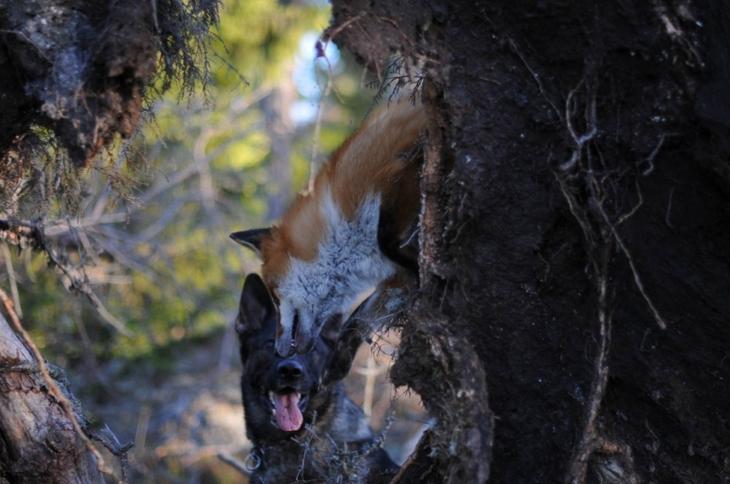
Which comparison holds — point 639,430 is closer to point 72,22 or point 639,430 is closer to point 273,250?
point 273,250

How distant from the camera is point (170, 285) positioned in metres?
9.50

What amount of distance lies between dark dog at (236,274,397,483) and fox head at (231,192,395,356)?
4.9 inches

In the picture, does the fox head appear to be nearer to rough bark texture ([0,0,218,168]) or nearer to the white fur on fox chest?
the white fur on fox chest

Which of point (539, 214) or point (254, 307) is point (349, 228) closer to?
point (254, 307)

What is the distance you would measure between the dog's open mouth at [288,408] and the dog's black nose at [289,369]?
15cm

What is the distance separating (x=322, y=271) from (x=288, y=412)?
3.55ft

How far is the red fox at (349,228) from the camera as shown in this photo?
15.2 feet

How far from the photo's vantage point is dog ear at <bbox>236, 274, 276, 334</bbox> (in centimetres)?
570

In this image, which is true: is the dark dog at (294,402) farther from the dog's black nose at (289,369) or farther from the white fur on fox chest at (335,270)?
Result: the white fur on fox chest at (335,270)

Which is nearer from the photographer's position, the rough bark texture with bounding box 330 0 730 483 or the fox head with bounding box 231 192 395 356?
the rough bark texture with bounding box 330 0 730 483

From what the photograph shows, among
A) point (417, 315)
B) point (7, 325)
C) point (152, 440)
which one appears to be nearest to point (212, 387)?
point (152, 440)

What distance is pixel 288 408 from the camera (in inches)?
215

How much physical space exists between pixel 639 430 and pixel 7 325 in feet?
9.14

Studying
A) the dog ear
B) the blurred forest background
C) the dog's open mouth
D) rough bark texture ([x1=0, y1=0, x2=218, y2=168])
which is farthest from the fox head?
the blurred forest background
